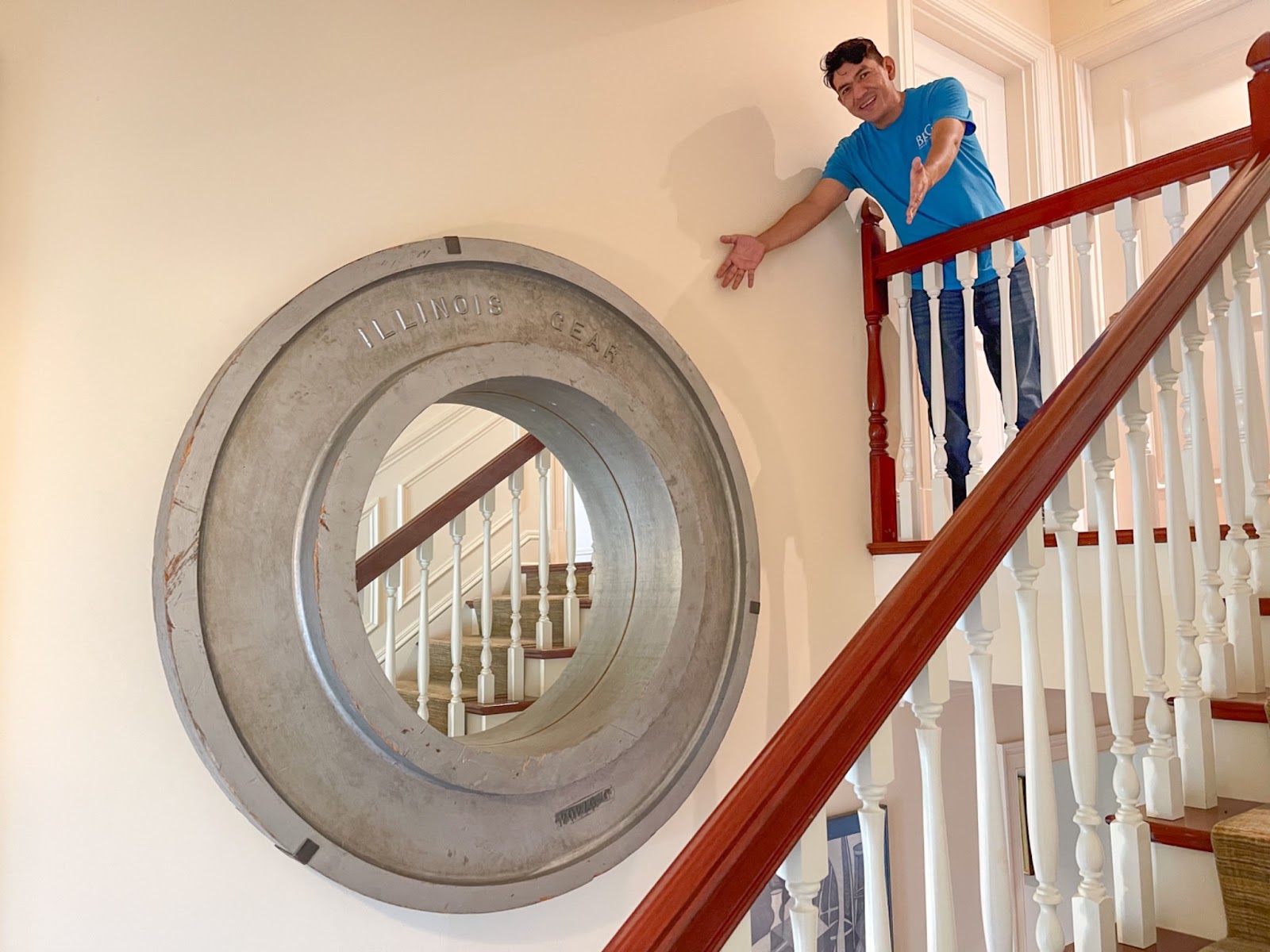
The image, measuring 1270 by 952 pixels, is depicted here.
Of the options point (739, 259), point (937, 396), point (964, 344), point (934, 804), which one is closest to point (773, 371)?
point (739, 259)

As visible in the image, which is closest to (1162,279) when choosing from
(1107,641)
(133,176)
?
(1107,641)

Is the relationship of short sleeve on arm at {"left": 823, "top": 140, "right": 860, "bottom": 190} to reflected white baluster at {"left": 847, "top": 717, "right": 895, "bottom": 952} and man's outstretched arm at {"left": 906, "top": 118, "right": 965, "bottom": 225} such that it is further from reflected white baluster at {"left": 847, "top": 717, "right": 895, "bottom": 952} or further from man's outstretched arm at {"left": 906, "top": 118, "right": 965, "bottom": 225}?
reflected white baluster at {"left": 847, "top": 717, "right": 895, "bottom": 952}

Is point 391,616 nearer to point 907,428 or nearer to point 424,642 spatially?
point 424,642

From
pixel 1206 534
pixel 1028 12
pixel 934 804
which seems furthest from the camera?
pixel 1028 12

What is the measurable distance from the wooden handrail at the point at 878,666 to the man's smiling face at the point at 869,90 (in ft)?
3.62

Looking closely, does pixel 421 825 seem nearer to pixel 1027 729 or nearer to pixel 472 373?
pixel 472 373

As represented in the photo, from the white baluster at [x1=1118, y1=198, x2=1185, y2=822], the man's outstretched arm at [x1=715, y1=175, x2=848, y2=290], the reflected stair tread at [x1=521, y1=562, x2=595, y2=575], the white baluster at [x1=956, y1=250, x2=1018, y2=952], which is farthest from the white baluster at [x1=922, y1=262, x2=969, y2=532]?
the white baluster at [x1=956, y1=250, x2=1018, y2=952]

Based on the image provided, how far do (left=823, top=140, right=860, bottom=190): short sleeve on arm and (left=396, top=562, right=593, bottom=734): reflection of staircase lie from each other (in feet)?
4.05

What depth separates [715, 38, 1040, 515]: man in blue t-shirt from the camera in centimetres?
222

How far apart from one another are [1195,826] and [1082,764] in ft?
0.83

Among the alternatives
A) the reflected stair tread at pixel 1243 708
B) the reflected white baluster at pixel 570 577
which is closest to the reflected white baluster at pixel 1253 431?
the reflected stair tread at pixel 1243 708

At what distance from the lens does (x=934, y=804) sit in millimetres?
995

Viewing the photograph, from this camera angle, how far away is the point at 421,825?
1.60 meters

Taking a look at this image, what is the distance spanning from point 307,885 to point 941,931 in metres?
1.05
